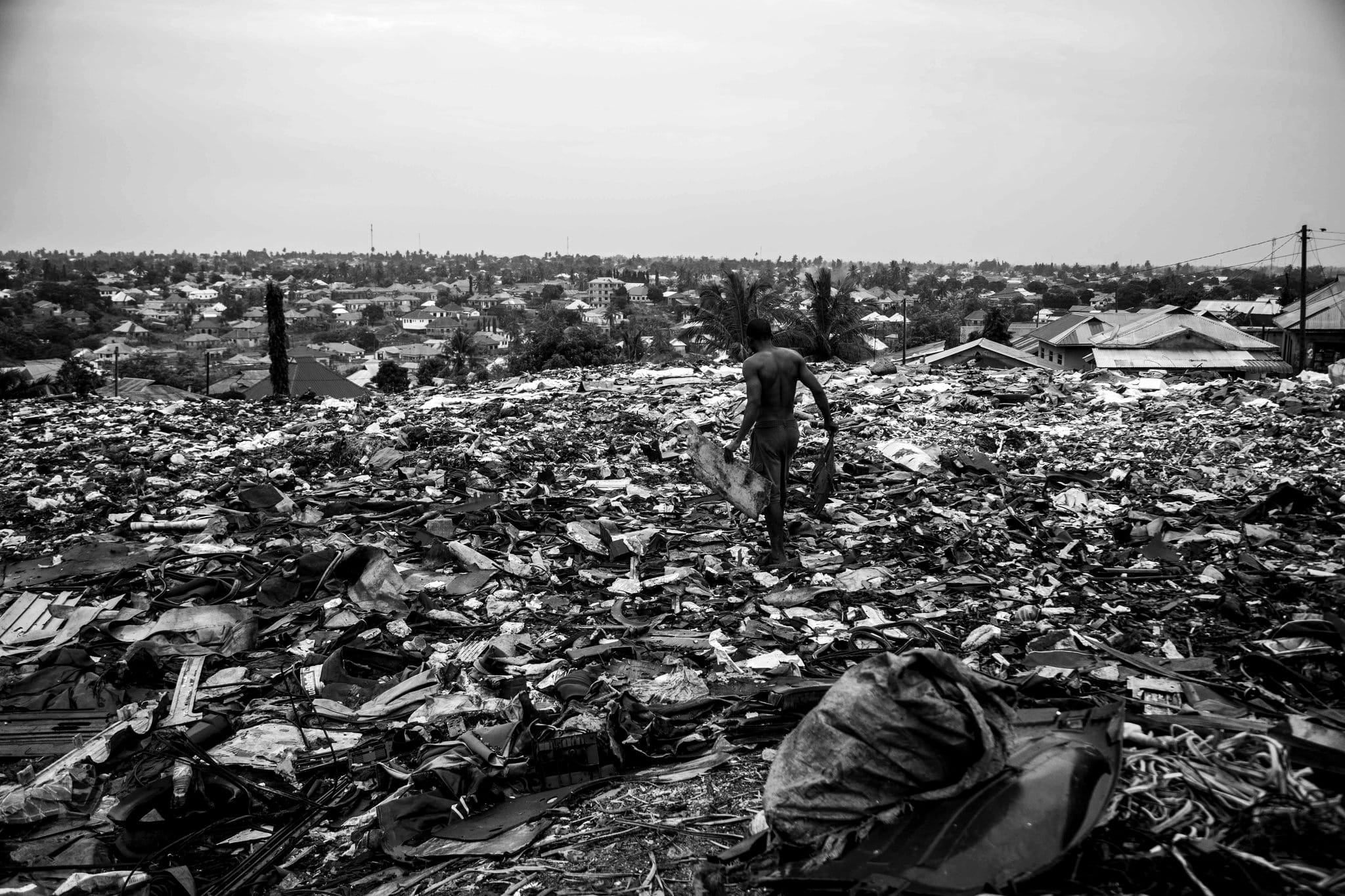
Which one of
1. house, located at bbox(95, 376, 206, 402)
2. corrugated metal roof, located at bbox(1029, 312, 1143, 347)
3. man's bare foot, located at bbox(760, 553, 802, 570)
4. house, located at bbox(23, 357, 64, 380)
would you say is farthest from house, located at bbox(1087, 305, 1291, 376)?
house, located at bbox(23, 357, 64, 380)

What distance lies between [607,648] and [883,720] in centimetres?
221

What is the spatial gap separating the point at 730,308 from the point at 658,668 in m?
21.6

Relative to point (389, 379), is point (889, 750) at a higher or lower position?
higher

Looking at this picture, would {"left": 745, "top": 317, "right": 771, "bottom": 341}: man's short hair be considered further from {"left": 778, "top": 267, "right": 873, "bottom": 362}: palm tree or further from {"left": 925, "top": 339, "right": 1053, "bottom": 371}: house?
{"left": 778, "top": 267, "right": 873, "bottom": 362}: palm tree

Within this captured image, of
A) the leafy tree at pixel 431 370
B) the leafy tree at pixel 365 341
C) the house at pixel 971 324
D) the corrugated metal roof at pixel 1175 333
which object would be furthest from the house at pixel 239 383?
the house at pixel 971 324

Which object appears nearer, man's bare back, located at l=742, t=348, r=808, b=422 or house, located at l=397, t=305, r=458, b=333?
man's bare back, located at l=742, t=348, r=808, b=422

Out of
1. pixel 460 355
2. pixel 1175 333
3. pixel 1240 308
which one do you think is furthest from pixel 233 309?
pixel 1175 333

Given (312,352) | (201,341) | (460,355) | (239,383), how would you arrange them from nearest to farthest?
1. (239,383)
2. (460,355)
3. (312,352)
4. (201,341)

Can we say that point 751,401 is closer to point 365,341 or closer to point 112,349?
point 112,349

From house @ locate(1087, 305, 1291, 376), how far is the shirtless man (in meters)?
16.7

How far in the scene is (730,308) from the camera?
24922 mm

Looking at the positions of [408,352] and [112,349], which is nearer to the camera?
[112,349]

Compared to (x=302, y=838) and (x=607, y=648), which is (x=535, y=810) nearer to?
(x=302, y=838)

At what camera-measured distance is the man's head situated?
5.03 metres
